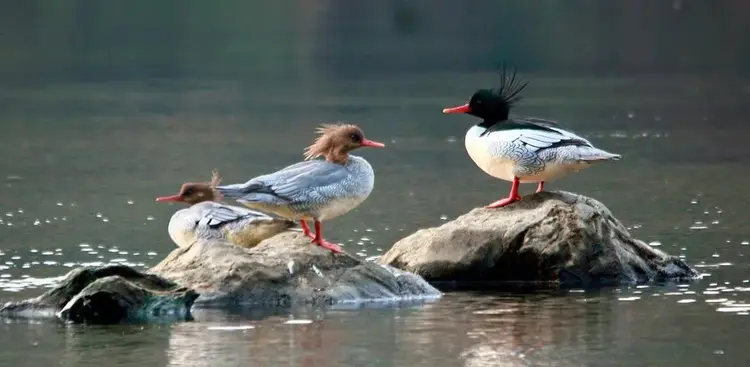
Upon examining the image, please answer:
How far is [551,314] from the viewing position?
1259 cm

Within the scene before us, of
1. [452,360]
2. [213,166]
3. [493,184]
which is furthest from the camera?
[213,166]

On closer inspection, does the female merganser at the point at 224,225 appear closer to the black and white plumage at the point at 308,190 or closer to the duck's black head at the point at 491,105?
the black and white plumage at the point at 308,190

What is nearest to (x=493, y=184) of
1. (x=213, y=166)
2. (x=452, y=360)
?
(x=213, y=166)

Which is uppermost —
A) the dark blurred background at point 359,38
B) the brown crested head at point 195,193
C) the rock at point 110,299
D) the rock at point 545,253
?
the dark blurred background at point 359,38

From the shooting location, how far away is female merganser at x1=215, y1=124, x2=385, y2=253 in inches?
512

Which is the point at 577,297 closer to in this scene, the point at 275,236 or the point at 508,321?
the point at 508,321

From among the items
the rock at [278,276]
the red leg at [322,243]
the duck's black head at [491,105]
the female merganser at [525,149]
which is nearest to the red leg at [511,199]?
the female merganser at [525,149]

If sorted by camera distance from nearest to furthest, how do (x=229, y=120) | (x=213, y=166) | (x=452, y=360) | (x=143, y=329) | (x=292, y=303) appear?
(x=452, y=360)
(x=143, y=329)
(x=292, y=303)
(x=213, y=166)
(x=229, y=120)

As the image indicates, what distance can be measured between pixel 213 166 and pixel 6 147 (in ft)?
14.7

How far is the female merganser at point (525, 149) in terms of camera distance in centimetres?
1448

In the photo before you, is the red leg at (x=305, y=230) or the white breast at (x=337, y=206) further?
the red leg at (x=305, y=230)

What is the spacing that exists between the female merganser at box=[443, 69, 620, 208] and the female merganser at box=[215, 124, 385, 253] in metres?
1.55

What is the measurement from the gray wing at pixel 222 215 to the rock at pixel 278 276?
86cm

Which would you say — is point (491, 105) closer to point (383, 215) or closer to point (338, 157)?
point (338, 157)
